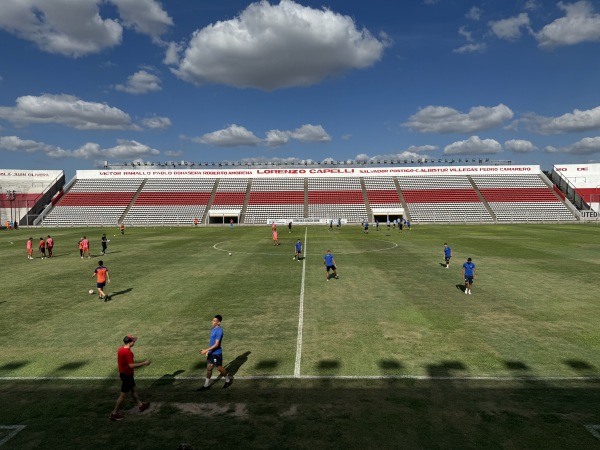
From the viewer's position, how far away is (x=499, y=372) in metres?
10.5

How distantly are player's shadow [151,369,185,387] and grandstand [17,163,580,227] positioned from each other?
6317 centimetres

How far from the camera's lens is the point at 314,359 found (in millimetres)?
11422

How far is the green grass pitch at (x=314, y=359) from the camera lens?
8.00m

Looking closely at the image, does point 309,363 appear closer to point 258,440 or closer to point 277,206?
point 258,440

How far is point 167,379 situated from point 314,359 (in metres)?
4.08

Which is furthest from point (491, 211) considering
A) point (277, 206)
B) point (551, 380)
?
point (551, 380)

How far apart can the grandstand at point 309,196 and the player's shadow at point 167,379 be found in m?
63.2

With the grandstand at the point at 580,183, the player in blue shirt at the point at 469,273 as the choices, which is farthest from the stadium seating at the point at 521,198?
the player in blue shirt at the point at 469,273

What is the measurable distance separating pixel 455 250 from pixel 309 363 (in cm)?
2608

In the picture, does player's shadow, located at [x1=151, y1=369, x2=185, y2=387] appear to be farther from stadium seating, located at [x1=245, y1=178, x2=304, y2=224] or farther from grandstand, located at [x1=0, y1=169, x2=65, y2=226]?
grandstand, located at [x1=0, y1=169, x2=65, y2=226]

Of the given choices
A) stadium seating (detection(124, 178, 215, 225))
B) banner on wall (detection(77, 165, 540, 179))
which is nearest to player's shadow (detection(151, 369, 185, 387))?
stadium seating (detection(124, 178, 215, 225))

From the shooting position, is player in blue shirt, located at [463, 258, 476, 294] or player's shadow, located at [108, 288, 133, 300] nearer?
player in blue shirt, located at [463, 258, 476, 294]

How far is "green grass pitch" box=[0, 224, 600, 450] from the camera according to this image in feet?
26.2

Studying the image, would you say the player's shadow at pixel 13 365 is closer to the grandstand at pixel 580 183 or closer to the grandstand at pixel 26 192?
the grandstand at pixel 26 192
